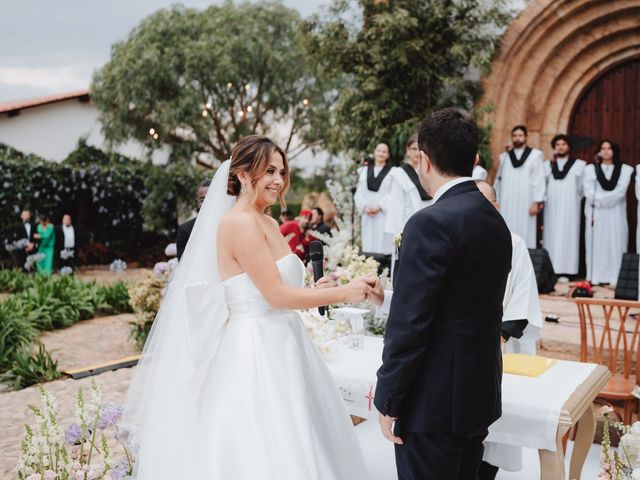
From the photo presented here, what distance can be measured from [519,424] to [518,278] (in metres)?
1.37

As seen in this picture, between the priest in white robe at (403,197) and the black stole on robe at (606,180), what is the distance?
2570mm

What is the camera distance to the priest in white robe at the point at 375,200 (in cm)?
869

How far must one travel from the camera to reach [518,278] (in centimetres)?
375

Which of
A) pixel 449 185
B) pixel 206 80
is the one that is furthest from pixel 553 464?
pixel 206 80

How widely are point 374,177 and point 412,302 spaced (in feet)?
22.7

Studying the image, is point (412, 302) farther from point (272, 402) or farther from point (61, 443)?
point (61, 443)

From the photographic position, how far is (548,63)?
961cm

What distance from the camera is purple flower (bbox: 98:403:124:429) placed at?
2758 mm

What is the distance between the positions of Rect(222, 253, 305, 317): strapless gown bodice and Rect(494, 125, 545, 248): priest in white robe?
681 cm

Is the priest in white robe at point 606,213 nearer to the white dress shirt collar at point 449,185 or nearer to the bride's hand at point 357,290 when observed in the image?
the bride's hand at point 357,290

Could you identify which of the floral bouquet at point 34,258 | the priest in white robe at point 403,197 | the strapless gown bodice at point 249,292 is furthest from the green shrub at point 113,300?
the strapless gown bodice at point 249,292

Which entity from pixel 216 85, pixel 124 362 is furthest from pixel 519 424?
pixel 216 85

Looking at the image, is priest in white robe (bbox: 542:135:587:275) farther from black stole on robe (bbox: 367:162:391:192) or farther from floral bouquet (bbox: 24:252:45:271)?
floral bouquet (bbox: 24:252:45:271)

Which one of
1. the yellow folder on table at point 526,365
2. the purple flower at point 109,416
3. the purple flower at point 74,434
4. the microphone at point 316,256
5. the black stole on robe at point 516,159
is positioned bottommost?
the purple flower at point 74,434
